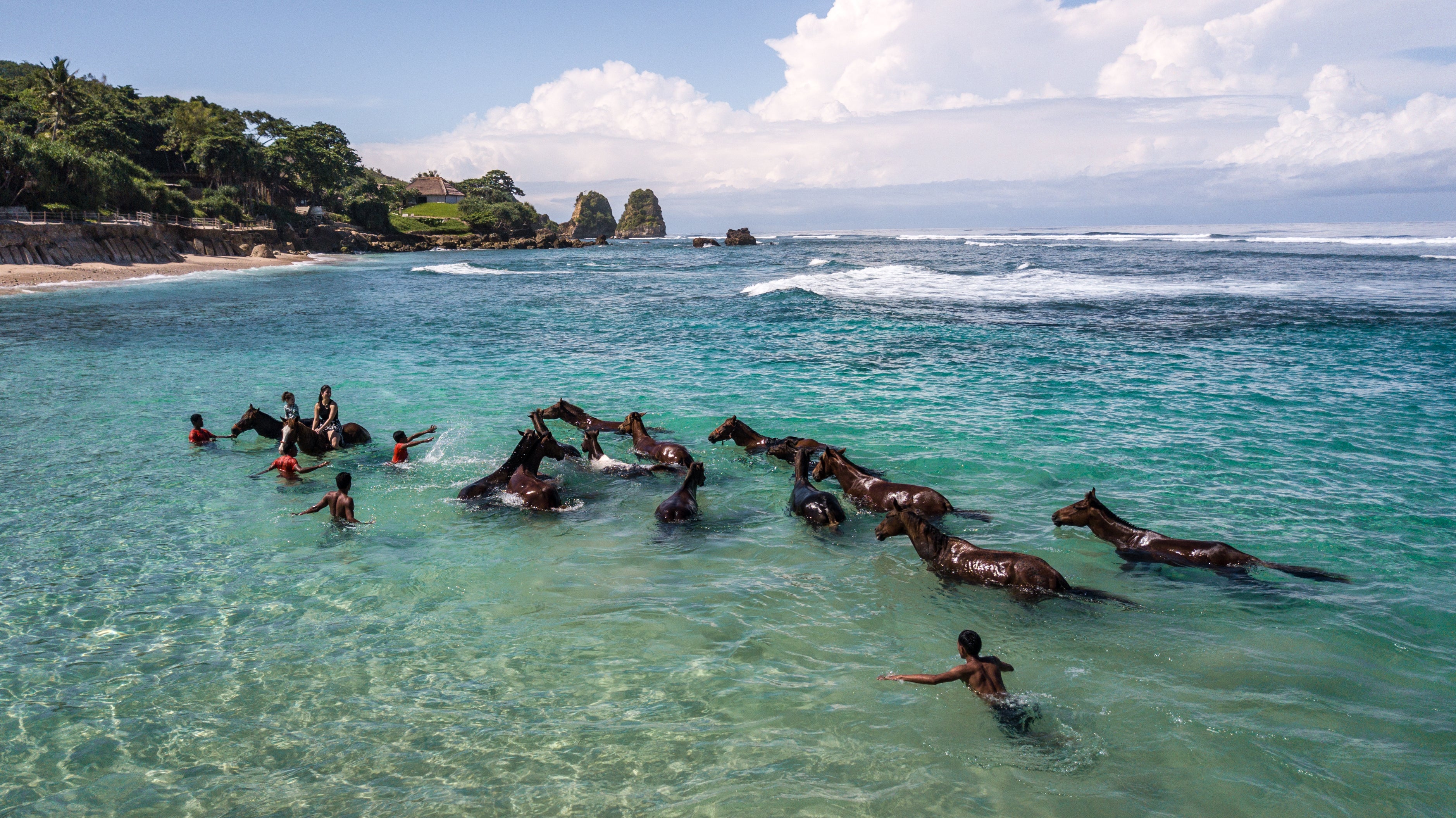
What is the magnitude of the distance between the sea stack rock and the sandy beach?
90224 mm

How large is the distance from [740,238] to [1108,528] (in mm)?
140207

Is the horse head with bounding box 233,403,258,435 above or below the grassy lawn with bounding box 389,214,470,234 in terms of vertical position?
below

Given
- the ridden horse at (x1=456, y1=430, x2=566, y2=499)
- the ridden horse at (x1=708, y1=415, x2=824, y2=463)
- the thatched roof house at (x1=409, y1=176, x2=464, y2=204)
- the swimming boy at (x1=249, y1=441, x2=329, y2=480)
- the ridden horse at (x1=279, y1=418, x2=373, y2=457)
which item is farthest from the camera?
the thatched roof house at (x1=409, y1=176, x2=464, y2=204)

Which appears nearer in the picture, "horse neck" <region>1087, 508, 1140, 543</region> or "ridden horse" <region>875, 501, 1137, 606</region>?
"ridden horse" <region>875, 501, 1137, 606</region>

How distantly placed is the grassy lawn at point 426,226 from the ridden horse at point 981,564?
12508 cm

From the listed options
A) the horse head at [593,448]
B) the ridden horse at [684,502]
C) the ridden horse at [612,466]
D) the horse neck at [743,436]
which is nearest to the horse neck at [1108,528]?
the ridden horse at [684,502]

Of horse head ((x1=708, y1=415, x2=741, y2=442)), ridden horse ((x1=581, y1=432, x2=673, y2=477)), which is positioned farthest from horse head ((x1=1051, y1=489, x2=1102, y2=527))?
ridden horse ((x1=581, y1=432, x2=673, y2=477))

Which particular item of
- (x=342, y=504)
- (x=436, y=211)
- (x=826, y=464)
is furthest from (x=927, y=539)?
(x=436, y=211)

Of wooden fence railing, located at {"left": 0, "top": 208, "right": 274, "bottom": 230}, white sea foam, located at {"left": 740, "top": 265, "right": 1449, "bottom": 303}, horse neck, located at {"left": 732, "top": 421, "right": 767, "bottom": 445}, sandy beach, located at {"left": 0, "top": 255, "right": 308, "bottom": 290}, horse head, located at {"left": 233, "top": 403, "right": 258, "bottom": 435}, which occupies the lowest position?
horse neck, located at {"left": 732, "top": 421, "right": 767, "bottom": 445}

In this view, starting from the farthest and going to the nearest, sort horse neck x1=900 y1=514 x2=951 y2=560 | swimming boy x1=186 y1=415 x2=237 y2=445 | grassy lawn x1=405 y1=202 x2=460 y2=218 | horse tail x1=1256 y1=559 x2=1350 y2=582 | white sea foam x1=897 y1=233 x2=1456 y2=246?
grassy lawn x1=405 y1=202 x2=460 y2=218
white sea foam x1=897 y1=233 x2=1456 y2=246
swimming boy x1=186 y1=415 x2=237 y2=445
horse neck x1=900 y1=514 x2=951 y2=560
horse tail x1=1256 y1=559 x2=1350 y2=582

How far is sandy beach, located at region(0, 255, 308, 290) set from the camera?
139 feet

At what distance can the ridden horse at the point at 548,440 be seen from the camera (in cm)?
1230

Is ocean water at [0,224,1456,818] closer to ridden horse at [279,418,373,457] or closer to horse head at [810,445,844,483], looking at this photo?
ridden horse at [279,418,373,457]

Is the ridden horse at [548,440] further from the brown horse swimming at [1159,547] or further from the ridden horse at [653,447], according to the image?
the brown horse swimming at [1159,547]
